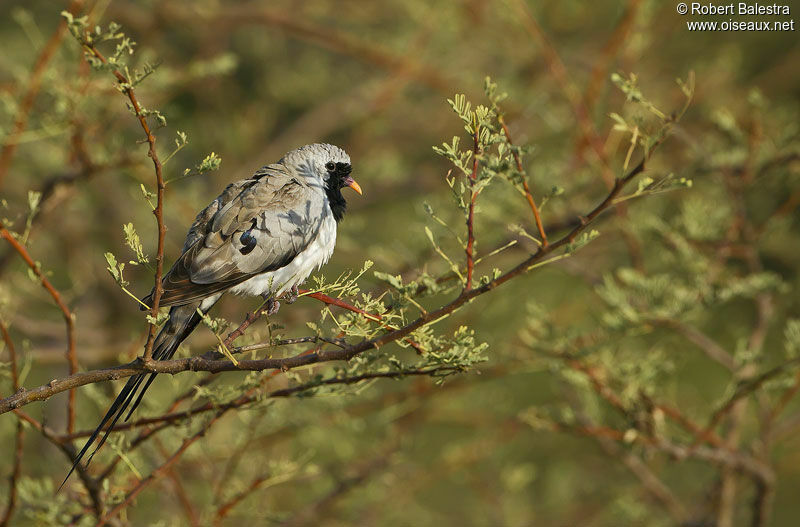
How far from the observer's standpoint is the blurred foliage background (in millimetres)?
3861

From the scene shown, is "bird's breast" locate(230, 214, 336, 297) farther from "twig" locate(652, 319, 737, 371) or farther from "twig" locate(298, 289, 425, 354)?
"twig" locate(652, 319, 737, 371)

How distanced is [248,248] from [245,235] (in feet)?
0.19

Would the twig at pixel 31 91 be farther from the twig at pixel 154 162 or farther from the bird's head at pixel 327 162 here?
the twig at pixel 154 162

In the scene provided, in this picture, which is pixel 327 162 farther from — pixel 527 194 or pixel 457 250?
pixel 527 194

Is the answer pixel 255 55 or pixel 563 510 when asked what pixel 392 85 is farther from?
pixel 563 510

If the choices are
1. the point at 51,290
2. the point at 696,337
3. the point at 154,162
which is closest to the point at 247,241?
the point at 51,290

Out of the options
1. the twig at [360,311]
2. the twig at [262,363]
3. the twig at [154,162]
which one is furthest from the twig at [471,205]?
the twig at [154,162]

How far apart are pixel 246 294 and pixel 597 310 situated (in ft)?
9.69

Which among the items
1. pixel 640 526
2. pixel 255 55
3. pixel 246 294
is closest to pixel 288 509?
pixel 640 526

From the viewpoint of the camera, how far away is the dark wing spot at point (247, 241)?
11.3 ft

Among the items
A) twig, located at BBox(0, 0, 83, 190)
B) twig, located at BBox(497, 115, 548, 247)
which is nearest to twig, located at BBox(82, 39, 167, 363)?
twig, located at BBox(497, 115, 548, 247)

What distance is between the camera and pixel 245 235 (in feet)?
11.3

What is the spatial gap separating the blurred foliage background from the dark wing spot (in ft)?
1.98

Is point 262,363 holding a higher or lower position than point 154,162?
lower
